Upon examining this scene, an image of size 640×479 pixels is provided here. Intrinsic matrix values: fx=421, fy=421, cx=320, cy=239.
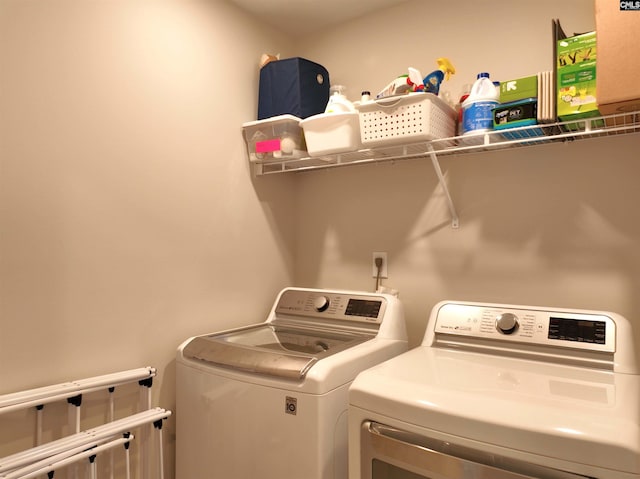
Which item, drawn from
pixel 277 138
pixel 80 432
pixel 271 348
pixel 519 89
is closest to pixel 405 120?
pixel 519 89

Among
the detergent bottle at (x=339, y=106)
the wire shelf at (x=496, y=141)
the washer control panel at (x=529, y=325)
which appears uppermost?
the detergent bottle at (x=339, y=106)

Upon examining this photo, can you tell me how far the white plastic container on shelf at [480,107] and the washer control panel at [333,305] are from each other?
0.73 metres

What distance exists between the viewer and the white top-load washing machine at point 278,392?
1.23 meters

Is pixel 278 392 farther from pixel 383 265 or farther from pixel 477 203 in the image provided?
pixel 477 203

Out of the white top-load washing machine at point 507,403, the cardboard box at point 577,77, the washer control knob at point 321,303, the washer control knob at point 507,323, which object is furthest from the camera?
the washer control knob at point 321,303

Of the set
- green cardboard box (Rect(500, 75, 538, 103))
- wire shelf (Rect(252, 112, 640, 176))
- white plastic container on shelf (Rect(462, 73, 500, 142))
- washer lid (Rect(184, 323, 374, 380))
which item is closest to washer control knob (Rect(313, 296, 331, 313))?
washer lid (Rect(184, 323, 374, 380))

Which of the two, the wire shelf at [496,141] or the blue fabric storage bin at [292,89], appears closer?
the wire shelf at [496,141]

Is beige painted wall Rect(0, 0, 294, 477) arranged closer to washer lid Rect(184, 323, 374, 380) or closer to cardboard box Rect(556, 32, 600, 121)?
washer lid Rect(184, 323, 374, 380)

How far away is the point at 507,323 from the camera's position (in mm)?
1406

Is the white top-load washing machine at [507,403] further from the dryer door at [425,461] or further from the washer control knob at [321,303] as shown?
the washer control knob at [321,303]

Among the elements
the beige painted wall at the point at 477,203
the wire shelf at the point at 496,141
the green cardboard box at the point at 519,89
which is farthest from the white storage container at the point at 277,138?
the green cardboard box at the point at 519,89

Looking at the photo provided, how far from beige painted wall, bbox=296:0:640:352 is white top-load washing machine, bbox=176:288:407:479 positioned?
1.07 ft

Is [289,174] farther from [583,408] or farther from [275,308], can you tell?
[583,408]

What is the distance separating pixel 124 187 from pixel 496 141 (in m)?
1.35
